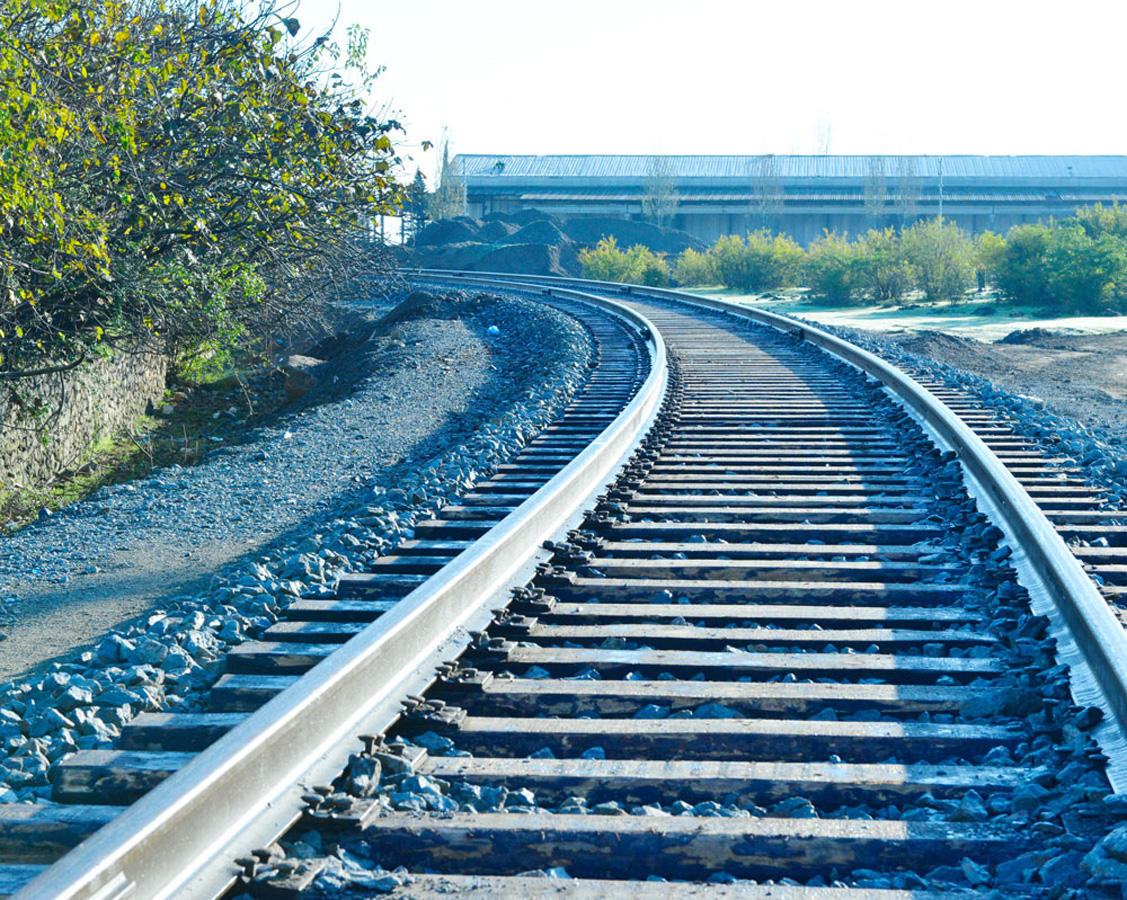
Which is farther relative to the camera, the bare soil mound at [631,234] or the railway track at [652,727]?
the bare soil mound at [631,234]

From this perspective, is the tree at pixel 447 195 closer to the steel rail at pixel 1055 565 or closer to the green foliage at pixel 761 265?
the green foliage at pixel 761 265

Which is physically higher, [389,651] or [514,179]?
[514,179]

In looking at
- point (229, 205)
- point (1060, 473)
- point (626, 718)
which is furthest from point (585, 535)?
point (229, 205)

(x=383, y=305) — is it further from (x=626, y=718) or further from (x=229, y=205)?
(x=626, y=718)

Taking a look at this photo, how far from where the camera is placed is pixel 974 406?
30.7 feet

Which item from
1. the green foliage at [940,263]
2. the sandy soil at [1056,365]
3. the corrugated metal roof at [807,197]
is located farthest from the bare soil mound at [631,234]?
the sandy soil at [1056,365]

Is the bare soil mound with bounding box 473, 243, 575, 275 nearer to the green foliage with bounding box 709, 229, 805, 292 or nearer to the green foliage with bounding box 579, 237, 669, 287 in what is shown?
the green foliage with bounding box 579, 237, 669, 287

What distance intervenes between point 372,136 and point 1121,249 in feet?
73.0

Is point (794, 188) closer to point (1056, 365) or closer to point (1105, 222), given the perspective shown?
point (1105, 222)

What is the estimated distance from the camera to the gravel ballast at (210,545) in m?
3.80

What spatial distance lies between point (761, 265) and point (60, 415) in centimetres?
3086

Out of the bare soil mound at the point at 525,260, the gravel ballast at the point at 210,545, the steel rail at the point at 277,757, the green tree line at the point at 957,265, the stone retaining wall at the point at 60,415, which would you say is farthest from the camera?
the bare soil mound at the point at 525,260

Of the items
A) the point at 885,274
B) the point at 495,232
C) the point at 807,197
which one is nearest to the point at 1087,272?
the point at 885,274

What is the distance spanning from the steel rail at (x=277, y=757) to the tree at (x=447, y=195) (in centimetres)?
6623
